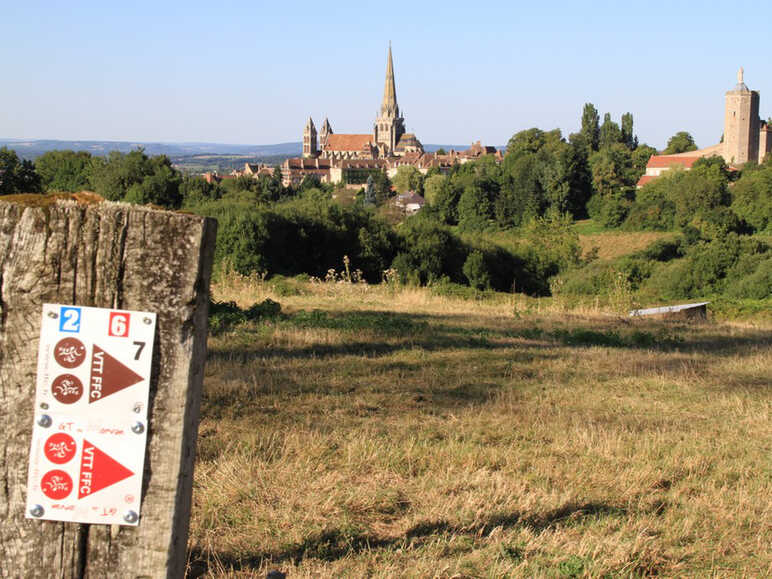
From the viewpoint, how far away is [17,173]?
37.2m

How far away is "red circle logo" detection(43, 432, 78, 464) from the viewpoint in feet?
6.15

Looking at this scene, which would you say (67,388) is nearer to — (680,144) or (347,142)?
(680,144)

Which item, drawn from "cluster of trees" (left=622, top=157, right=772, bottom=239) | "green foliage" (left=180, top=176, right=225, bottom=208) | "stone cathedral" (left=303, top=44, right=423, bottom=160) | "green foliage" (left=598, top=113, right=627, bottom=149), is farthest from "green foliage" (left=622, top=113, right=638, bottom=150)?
"green foliage" (left=180, top=176, right=225, bottom=208)

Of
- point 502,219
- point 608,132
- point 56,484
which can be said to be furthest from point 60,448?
point 608,132

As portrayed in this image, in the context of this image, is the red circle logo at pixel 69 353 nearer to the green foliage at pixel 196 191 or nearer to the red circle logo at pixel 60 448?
the red circle logo at pixel 60 448

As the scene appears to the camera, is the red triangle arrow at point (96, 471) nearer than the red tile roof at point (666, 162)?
Yes

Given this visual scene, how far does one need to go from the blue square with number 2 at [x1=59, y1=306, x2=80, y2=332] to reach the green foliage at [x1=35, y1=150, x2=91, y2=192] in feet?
186

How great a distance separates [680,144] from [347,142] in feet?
275

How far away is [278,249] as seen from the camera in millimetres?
30875

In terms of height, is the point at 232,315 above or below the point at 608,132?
below

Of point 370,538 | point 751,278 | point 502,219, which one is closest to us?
point 370,538

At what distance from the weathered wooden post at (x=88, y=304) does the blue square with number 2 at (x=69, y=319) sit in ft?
0.10

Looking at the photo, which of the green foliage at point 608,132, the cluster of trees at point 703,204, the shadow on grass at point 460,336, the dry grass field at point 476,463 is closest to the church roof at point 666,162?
the green foliage at point 608,132

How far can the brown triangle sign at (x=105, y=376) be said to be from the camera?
186 cm
